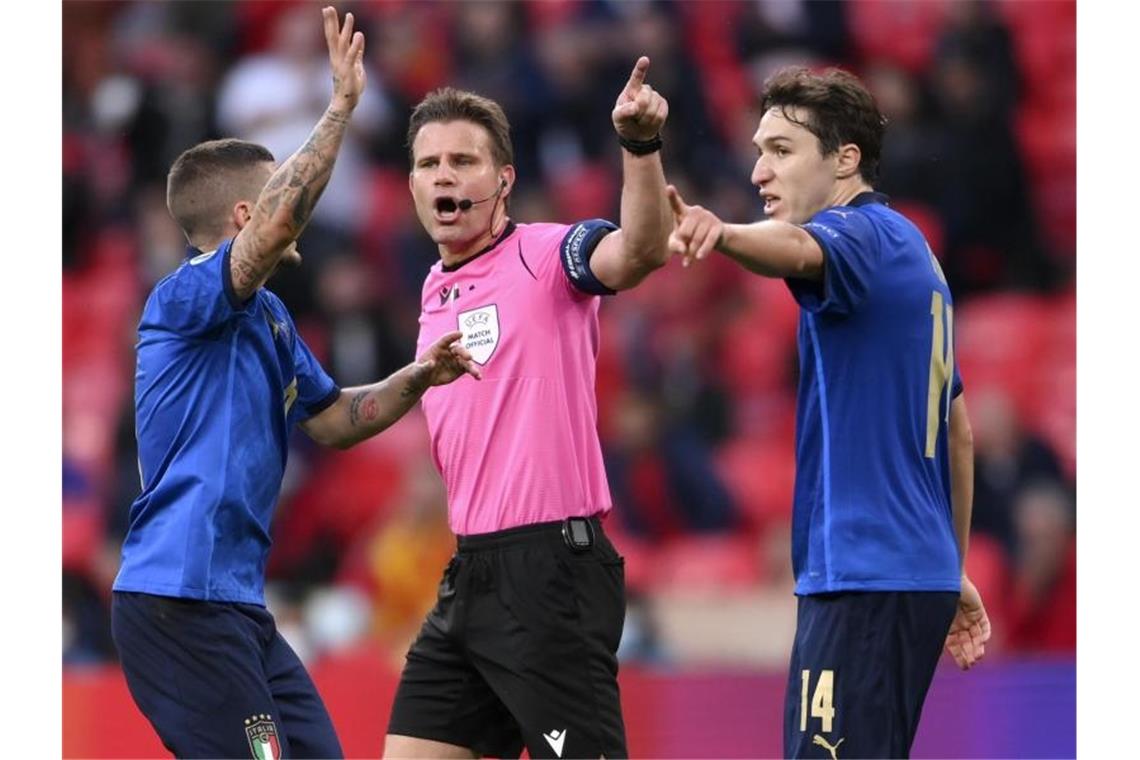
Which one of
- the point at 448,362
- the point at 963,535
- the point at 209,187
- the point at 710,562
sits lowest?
the point at 710,562

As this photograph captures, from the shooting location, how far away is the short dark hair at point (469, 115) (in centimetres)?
524

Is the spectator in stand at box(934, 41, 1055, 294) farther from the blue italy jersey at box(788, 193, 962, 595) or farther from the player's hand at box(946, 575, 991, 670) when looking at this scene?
the blue italy jersey at box(788, 193, 962, 595)

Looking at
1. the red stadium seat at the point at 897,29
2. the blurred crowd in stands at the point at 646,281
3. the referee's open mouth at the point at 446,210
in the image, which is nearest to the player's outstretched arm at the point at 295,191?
the referee's open mouth at the point at 446,210

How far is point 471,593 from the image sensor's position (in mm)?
4957

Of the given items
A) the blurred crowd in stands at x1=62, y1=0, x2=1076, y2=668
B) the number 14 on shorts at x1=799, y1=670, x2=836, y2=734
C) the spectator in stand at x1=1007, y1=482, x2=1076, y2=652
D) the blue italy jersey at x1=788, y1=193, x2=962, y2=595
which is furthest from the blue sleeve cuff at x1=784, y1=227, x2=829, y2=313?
the spectator in stand at x1=1007, y1=482, x2=1076, y2=652

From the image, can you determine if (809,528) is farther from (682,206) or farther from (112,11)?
(112,11)

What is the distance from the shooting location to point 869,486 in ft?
14.8

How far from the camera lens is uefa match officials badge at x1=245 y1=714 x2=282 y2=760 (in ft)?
15.3

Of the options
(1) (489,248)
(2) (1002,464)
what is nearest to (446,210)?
(1) (489,248)

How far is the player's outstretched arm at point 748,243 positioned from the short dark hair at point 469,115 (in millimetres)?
1107

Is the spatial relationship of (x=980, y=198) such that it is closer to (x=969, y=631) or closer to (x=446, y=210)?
(x=969, y=631)

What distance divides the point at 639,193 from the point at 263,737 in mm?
1700

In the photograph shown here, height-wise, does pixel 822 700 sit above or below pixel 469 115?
below

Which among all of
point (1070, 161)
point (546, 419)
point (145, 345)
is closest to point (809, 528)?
point (546, 419)
